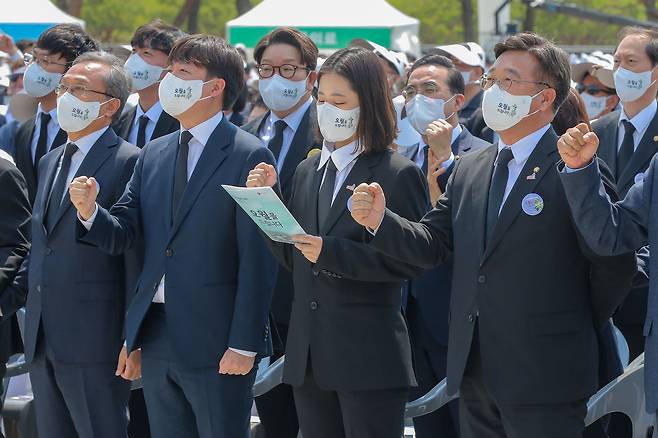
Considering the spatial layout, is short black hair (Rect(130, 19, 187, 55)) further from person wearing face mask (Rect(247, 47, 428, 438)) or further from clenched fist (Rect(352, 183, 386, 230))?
clenched fist (Rect(352, 183, 386, 230))

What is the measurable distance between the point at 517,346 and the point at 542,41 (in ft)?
3.96

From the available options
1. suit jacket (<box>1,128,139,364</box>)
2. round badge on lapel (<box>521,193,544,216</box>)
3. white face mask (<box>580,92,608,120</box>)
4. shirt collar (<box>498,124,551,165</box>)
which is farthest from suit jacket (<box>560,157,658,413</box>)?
white face mask (<box>580,92,608,120</box>)

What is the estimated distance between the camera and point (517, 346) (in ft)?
14.5

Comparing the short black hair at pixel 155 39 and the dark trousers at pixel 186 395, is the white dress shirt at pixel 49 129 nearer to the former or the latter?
the short black hair at pixel 155 39

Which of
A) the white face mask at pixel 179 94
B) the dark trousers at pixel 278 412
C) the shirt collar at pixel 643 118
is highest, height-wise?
the white face mask at pixel 179 94

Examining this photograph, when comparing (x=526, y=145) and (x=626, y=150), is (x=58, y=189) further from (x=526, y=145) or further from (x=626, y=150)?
(x=626, y=150)

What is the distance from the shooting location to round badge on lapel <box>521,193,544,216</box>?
4.39 m

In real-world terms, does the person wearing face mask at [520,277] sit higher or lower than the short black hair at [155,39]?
lower

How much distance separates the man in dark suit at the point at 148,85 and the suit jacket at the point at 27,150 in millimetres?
413

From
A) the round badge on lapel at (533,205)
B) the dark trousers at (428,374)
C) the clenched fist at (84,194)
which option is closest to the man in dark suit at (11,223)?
the clenched fist at (84,194)

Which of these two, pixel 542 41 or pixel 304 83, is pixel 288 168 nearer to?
pixel 304 83

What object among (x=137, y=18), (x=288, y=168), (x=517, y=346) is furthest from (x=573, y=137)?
(x=137, y=18)

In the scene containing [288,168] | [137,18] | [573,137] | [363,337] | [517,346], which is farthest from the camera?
[137,18]

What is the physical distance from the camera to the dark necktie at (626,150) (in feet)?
21.1
